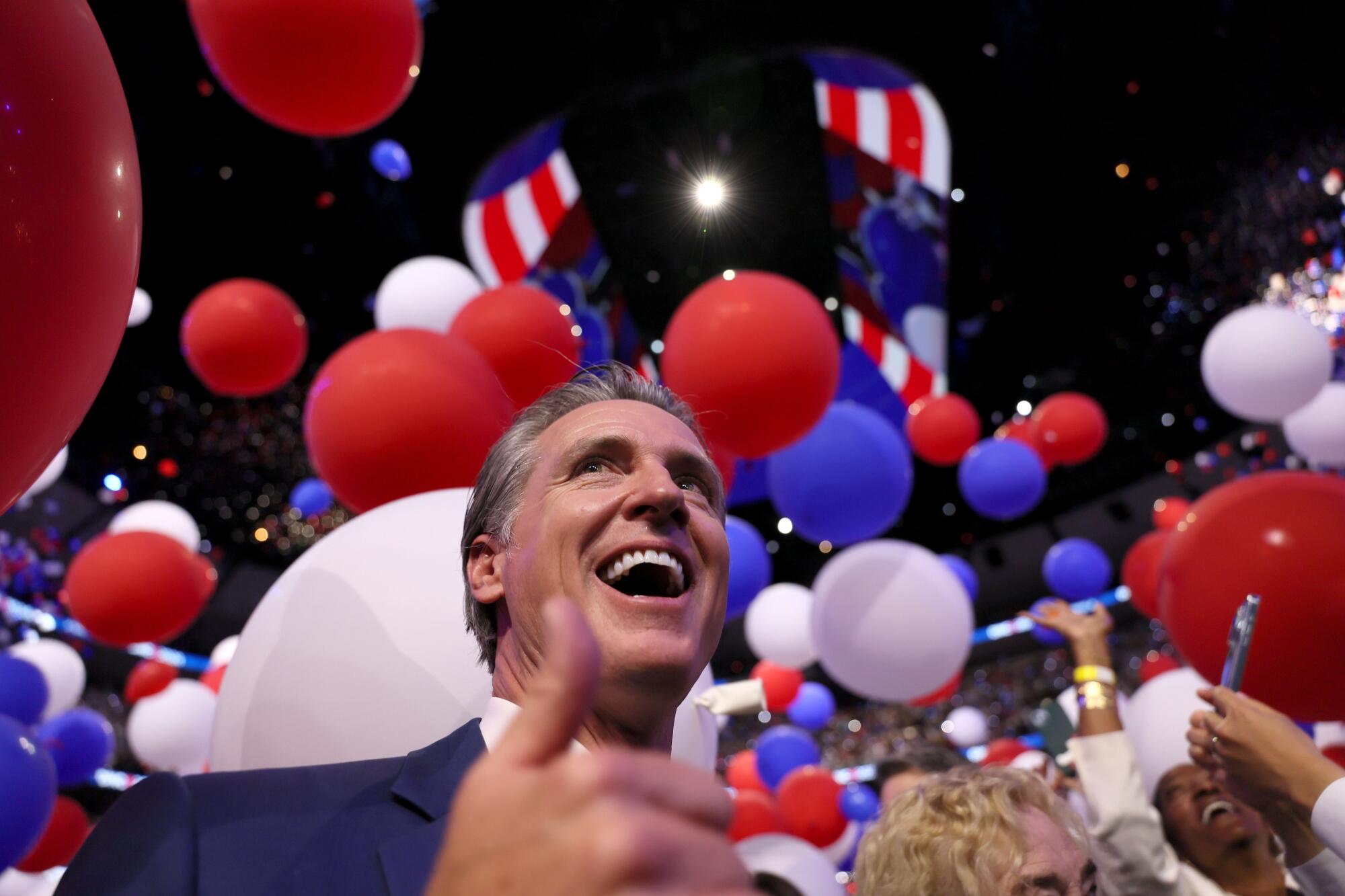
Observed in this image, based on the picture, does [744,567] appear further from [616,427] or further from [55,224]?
[55,224]

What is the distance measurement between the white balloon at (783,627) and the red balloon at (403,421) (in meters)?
3.32

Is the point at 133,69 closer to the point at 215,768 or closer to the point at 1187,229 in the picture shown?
the point at 215,768

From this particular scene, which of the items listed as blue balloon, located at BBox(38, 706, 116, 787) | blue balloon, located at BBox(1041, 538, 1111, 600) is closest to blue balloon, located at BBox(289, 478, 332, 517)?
blue balloon, located at BBox(38, 706, 116, 787)

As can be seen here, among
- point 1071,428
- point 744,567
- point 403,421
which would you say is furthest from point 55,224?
point 1071,428

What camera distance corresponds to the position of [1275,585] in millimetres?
2201

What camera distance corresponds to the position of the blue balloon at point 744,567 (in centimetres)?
431

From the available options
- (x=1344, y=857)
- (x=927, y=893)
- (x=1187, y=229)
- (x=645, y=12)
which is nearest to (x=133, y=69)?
(x=645, y=12)

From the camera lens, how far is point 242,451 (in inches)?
384

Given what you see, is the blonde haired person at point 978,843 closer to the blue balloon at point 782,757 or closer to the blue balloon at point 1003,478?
the blue balloon at point 1003,478

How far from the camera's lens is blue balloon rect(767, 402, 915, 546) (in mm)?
3779

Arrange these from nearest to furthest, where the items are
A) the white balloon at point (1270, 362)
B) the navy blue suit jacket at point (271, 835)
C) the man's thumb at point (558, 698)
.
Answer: the man's thumb at point (558, 698), the navy blue suit jacket at point (271, 835), the white balloon at point (1270, 362)

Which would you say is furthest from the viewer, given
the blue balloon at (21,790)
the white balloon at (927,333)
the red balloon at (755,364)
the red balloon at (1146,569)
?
the white balloon at (927,333)

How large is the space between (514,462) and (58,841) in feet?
14.1

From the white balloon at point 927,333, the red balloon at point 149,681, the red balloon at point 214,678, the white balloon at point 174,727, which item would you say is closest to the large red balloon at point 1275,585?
the red balloon at point 214,678
